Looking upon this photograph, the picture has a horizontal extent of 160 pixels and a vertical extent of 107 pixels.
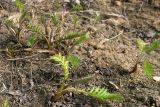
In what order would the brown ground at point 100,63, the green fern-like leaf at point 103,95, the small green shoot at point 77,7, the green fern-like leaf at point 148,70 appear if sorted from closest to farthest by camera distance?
the green fern-like leaf at point 103,95, the brown ground at point 100,63, the green fern-like leaf at point 148,70, the small green shoot at point 77,7

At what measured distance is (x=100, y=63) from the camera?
2535 millimetres

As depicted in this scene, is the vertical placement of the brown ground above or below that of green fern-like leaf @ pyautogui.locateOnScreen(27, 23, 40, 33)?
below

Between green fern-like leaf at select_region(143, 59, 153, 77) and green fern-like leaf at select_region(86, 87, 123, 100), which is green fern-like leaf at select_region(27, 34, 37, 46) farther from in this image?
green fern-like leaf at select_region(143, 59, 153, 77)

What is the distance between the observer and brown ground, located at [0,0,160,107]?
2248 mm

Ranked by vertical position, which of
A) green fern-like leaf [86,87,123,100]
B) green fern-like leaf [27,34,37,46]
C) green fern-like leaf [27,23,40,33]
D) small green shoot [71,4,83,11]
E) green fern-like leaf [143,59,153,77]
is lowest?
green fern-like leaf [86,87,123,100]

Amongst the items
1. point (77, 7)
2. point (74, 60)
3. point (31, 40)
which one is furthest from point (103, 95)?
point (77, 7)

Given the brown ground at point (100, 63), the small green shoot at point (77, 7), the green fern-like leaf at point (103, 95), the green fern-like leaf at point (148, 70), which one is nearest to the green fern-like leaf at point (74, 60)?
the brown ground at point (100, 63)

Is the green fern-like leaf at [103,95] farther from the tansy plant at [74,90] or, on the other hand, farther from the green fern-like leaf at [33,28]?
the green fern-like leaf at [33,28]

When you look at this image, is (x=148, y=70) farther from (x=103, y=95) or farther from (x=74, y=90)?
(x=74, y=90)

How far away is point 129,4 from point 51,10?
2.54ft

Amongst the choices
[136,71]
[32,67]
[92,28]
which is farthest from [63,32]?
[136,71]

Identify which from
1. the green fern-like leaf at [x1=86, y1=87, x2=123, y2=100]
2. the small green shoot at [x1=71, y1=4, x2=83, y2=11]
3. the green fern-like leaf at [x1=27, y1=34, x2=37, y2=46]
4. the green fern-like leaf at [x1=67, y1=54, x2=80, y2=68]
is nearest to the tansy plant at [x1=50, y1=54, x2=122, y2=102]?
the green fern-like leaf at [x1=86, y1=87, x2=123, y2=100]

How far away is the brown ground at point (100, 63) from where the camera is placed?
88.5 inches

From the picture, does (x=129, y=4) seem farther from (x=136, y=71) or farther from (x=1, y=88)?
(x=1, y=88)
